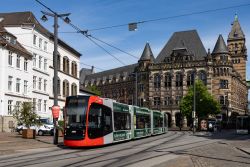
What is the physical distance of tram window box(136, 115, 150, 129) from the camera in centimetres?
3600

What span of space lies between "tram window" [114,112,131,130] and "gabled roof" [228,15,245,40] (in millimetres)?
106144

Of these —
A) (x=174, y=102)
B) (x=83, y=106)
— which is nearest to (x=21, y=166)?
(x=83, y=106)

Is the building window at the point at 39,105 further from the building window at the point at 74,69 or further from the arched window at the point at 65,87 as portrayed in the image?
the building window at the point at 74,69

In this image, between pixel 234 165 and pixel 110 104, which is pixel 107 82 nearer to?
pixel 110 104

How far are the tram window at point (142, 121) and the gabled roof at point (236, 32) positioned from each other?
9773 centimetres

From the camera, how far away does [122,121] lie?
30328 mm

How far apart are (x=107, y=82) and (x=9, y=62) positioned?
8659 cm

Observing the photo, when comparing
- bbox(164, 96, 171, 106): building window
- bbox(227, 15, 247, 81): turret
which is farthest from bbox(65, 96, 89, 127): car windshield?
bbox(227, 15, 247, 81): turret

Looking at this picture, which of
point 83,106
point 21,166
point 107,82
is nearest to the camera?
point 21,166

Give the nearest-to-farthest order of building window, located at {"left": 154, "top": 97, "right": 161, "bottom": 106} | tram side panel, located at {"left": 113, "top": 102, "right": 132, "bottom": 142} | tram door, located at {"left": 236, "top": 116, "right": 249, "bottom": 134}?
tram side panel, located at {"left": 113, "top": 102, "right": 132, "bottom": 142} → tram door, located at {"left": 236, "top": 116, "right": 249, "bottom": 134} → building window, located at {"left": 154, "top": 97, "right": 161, "bottom": 106}

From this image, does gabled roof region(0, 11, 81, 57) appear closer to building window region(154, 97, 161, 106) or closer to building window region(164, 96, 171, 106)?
building window region(154, 97, 161, 106)

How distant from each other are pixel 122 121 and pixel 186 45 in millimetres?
76856

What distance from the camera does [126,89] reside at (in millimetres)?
124688

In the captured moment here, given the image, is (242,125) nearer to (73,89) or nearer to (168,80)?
(73,89)
